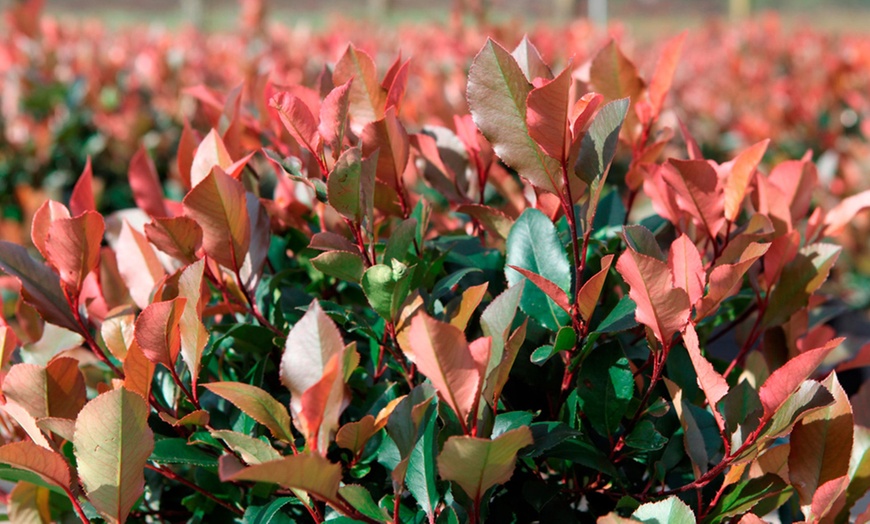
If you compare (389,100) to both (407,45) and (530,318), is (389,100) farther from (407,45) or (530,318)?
(407,45)

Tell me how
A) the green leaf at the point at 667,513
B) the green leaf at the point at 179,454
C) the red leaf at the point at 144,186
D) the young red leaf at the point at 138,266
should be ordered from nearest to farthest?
the green leaf at the point at 667,513
the green leaf at the point at 179,454
the young red leaf at the point at 138,266
the red leaf at the point at 144,186

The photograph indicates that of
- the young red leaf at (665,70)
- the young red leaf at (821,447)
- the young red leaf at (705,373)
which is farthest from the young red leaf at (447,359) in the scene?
the young red leaf at (665,70)

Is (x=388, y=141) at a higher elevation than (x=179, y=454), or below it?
higher

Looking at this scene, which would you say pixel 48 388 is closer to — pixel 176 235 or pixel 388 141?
pixel 176 235

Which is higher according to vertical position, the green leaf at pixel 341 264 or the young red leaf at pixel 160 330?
the green leaf at pixel 341 264

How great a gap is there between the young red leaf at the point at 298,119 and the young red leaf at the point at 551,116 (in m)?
0.24

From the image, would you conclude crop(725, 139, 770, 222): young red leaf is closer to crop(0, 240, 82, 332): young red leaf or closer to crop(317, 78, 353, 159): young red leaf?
crop(317, 78, 353, 159): young red leaf

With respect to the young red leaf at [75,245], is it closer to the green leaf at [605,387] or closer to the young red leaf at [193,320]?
the young red leaf at [193,320]

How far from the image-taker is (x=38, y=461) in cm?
80

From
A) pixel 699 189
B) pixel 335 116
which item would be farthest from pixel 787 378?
pixel 335 116

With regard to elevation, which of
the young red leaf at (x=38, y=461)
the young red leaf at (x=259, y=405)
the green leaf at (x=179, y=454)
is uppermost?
the young red leaf at (x=259, y=405)

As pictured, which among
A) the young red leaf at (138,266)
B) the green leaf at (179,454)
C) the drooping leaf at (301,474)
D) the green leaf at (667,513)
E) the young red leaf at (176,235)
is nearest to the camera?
the drooping leaf at (301,474)

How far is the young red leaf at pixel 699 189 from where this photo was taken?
3.23 feet

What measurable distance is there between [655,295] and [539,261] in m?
0.18
